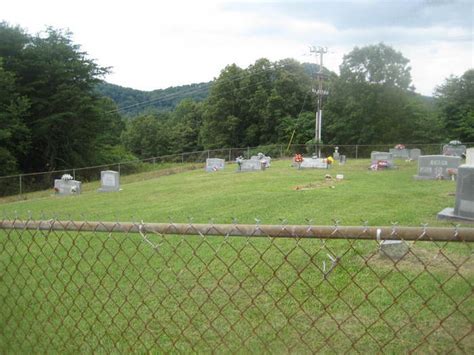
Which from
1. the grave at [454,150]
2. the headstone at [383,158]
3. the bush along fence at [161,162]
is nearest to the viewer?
the bush along fence at [161,162]

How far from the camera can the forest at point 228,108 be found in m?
34.4

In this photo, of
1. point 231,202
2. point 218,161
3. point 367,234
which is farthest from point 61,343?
point 218,161

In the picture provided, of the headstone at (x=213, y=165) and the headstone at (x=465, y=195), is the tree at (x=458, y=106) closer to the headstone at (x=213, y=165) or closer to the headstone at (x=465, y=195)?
the headstone at (x=213, y=165)

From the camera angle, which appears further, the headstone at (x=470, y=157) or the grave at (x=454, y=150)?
the grave at (x=454, y=150)

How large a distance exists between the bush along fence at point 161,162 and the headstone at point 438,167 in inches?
739

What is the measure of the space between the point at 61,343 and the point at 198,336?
143 cm

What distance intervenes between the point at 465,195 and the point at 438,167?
27.0 ft

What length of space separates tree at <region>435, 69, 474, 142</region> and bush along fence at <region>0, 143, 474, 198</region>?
30.1 ft

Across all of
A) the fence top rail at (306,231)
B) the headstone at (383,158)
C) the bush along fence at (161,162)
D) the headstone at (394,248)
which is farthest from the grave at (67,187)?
the fence top rail at (306,231)

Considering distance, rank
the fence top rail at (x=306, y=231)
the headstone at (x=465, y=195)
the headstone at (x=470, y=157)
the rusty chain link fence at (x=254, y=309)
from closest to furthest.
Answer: the fence top rail at (x=306, y=231) → the rusty chain link fence at (x=254, y=309) → the headstone at (x=465, y=195) → the headstone at (x=470, y=157)

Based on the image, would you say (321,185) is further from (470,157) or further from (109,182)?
(109,182)

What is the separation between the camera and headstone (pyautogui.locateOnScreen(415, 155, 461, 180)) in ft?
53.6

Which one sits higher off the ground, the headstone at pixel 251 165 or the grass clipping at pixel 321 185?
the grass clipping at pixel 321 185

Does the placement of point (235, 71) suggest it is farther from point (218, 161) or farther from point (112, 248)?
point (112, 248)
